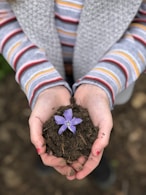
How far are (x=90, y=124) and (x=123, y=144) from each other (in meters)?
0.90

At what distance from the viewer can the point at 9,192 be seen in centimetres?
170

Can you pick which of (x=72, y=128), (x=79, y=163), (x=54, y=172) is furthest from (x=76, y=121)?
(x=54, y=172)

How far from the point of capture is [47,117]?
3.31ft

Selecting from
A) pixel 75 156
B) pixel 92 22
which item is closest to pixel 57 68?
pixel 92 22

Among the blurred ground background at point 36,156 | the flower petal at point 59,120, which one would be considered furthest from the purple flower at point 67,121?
the blurred ground background at point 36,156

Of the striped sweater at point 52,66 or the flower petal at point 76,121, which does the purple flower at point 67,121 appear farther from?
the striped sweater at point 52,66

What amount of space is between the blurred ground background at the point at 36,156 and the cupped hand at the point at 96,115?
77 cm

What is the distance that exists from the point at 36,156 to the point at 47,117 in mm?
841

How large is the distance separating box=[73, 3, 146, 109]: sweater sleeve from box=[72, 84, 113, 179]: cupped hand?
3 centimetres

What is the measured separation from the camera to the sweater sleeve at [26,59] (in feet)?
3.46

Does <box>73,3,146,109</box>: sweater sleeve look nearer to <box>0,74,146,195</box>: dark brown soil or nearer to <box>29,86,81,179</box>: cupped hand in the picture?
<box>29,86,81,179</box>: cupped hand

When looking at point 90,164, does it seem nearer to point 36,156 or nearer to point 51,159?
point 51,159

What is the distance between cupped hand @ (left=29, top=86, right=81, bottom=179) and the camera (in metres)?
0.94

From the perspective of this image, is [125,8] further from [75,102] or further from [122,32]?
[75,102]
